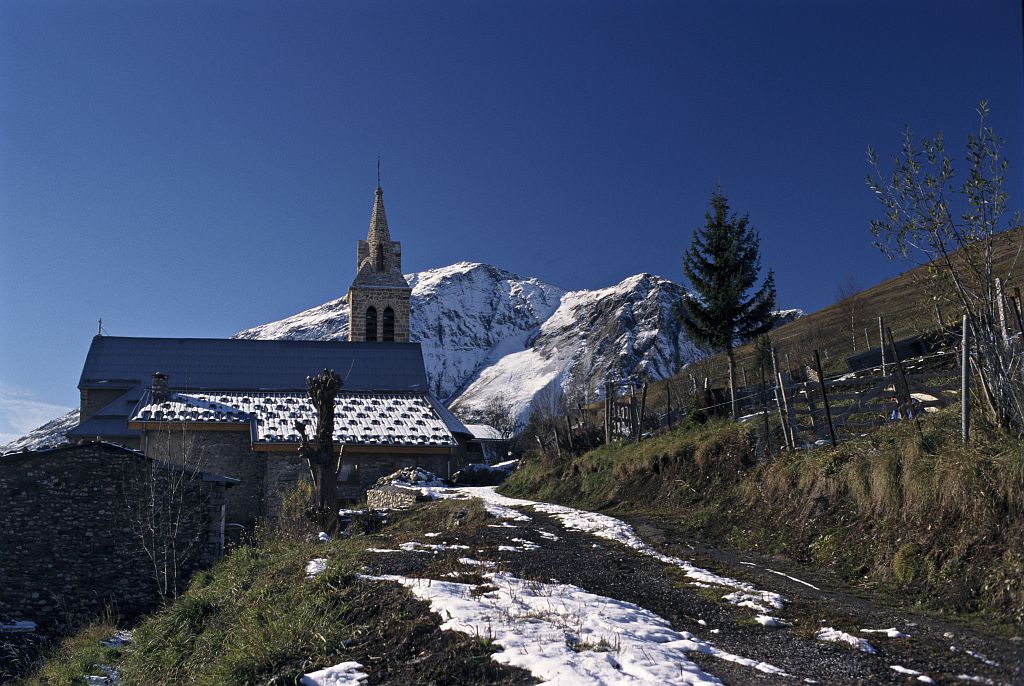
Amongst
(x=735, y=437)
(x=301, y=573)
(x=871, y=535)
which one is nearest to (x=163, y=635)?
(x=301, y=573)

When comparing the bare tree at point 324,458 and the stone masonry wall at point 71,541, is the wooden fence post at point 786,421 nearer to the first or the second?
the bare tree at point 324,458

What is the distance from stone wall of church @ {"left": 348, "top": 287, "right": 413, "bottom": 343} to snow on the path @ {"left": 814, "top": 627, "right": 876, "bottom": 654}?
44.1 m

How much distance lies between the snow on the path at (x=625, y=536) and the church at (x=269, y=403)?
6922 millimetres

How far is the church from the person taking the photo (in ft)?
98.0

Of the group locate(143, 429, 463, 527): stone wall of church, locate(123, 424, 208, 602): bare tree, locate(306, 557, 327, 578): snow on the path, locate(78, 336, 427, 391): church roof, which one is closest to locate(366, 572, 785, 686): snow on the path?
locate(306, 557, 327, 578): snow on the path

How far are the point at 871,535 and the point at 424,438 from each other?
22928mm

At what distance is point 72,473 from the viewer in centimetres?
1972

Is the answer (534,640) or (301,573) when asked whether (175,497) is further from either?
(534,640)

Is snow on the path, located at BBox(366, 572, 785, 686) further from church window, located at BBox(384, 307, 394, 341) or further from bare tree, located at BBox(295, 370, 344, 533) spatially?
church window, located at BBox(384, 307, 394, 341)

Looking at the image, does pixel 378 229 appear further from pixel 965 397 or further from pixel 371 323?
pixel 965 397

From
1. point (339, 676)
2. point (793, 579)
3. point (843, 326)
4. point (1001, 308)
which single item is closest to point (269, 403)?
point (793, 579)

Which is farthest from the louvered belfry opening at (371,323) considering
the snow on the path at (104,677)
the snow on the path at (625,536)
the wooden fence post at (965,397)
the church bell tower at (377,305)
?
the wooden fence post at (965,397)

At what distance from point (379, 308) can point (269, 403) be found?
17463 mm

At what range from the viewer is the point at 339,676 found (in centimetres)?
654
